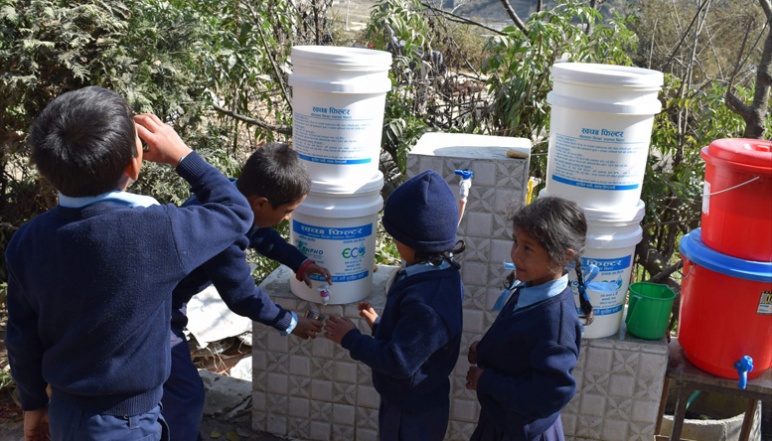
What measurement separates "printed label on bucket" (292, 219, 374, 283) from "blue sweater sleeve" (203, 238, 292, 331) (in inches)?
16.7

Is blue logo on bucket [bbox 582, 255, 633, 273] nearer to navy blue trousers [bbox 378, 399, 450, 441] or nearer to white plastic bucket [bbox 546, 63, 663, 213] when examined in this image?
white plastic bucket [bbox 546, 63, 663, 213]

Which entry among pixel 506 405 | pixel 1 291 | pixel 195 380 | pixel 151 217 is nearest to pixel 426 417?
pixel 506 405

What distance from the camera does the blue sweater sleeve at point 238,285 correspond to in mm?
2273

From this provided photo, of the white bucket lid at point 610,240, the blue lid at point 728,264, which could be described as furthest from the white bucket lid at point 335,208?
the blue lid at point 728,264

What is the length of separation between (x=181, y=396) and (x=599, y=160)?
1762 mm

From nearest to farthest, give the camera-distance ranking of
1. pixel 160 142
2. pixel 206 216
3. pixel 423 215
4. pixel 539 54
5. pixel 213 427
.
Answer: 1. pixel 206 216
2. pixel 160 142
3. pixel 423 215
4. pixel 213 427
5. pixel 539 54

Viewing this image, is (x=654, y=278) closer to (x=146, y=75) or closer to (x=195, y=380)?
(x=195, y=380)

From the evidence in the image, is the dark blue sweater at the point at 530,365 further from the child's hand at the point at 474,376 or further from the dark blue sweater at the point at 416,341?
the dark blue sweater at the point at 416,341

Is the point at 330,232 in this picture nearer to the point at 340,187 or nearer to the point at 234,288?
the point at 340,187

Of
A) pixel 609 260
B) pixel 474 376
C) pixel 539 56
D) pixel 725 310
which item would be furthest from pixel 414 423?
pixel 539 56

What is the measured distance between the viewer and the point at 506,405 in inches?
83.2

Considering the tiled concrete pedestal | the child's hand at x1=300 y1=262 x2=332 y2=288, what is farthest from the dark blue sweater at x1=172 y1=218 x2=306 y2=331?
the tiled concrete pedestal

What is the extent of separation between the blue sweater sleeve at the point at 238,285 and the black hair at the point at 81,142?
643 millimetres

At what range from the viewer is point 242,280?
91.6 inches
